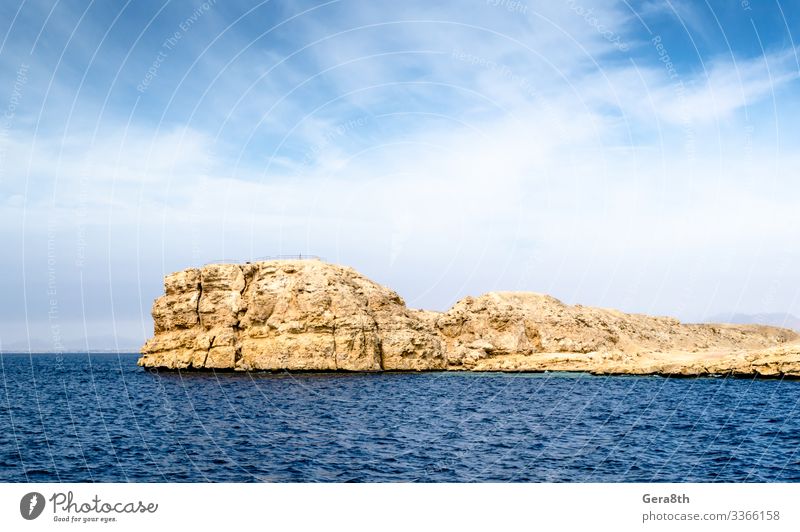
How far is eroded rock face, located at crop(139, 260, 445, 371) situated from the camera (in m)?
89.1

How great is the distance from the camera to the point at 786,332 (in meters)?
171

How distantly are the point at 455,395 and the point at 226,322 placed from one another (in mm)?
47533

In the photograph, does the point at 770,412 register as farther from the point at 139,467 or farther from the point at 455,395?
the point at 139,467

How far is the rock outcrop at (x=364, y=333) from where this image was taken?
88500 millimetres
